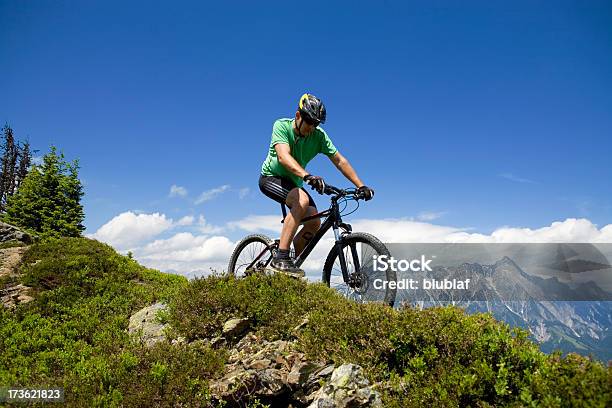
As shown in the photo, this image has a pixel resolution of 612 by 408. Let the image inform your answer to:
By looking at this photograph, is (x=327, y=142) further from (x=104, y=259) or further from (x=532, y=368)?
(x=104, y=259)

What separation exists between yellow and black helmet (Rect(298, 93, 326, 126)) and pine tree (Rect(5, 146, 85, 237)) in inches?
1116

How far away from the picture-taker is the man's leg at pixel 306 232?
28.1ft

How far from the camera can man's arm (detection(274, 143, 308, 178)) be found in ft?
25.6

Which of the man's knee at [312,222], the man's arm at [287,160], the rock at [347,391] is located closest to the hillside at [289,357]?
the rock at [347,391]

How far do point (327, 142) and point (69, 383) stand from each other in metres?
6.23

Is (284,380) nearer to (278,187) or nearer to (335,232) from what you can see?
(335,232)

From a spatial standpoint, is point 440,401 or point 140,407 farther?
A: point 140,407

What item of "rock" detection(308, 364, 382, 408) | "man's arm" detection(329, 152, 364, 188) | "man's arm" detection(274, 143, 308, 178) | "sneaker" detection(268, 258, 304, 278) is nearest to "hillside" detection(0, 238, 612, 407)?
"rock" detection(308, 364, 382, 408)

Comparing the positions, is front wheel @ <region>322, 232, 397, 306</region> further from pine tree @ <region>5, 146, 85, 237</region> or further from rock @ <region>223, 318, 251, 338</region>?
pine tree @ <region>5, 146, 85, 237</region>

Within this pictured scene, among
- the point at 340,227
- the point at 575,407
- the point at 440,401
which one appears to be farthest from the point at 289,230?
the point at 575,407

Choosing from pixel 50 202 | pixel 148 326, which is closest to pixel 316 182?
pixel 148 326

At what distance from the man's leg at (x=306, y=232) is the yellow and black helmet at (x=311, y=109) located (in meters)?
1.78

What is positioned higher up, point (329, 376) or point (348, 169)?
point (348, 169)

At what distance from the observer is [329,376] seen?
206 inches
